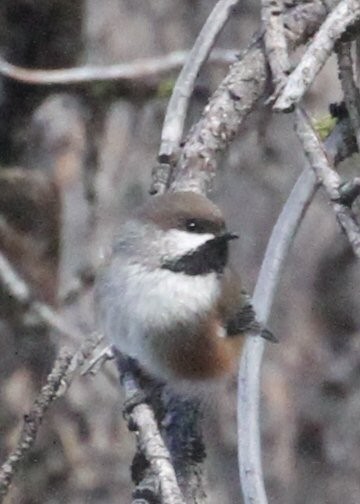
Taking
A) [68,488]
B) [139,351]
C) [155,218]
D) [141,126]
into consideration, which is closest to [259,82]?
[155,218]

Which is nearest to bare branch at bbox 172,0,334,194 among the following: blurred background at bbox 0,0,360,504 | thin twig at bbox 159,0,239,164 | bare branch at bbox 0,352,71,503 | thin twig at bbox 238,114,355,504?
thin twig at bbox 159,0,239,164

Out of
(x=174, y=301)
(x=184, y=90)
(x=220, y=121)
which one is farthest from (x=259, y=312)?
(x=184, y=90)

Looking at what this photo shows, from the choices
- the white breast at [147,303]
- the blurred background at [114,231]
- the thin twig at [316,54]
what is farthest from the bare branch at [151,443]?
the blurred background at [114,231]

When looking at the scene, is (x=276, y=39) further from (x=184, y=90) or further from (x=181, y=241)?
(x=181, y=241)

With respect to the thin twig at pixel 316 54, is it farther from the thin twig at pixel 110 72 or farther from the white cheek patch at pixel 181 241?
the thin twig at pixel 110 72

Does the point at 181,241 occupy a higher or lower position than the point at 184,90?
lower

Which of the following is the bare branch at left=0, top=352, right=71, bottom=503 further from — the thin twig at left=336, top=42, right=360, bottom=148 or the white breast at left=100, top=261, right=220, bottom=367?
the thin twig at left=336, top=42, right=360, bottom=148
